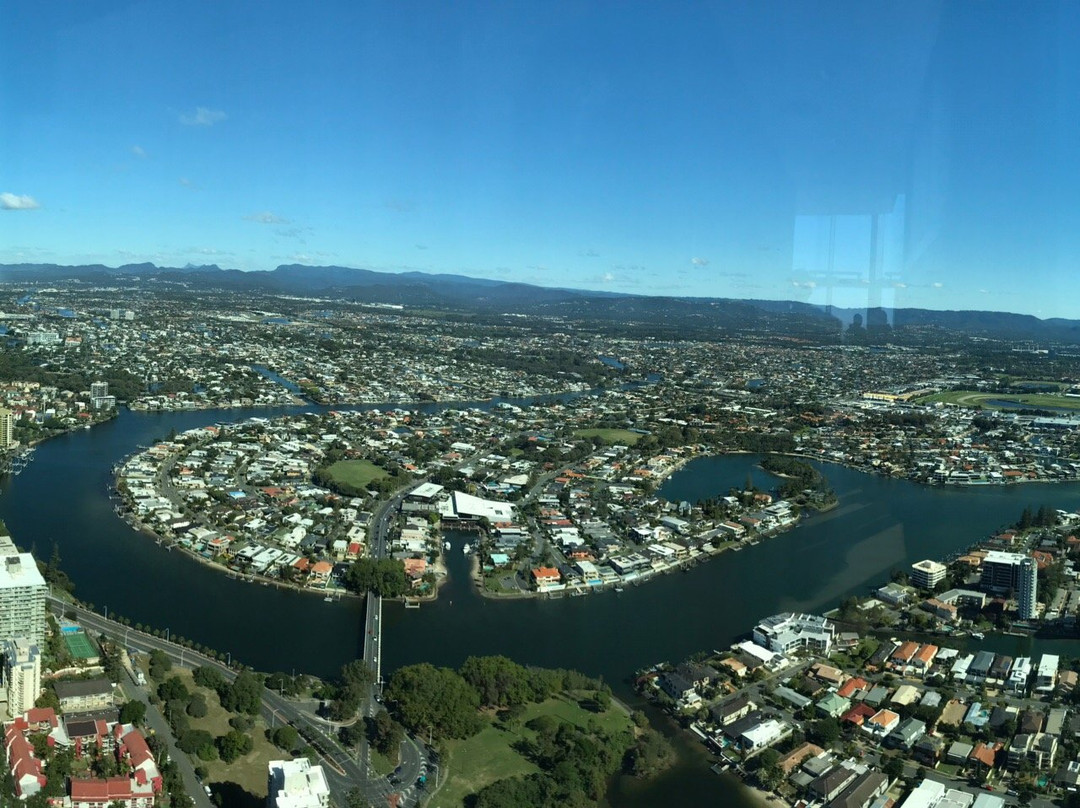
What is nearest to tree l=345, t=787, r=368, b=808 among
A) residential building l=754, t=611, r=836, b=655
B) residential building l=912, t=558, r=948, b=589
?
residential building l=754, t=611, r=836, b=655

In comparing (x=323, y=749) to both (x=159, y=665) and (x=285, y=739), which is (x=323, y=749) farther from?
(x=159, y=665)

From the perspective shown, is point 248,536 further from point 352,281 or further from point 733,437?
point 352,281

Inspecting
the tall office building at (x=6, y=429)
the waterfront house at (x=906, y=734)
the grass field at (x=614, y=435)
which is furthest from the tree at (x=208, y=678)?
the grass field at (x=614, y=435)

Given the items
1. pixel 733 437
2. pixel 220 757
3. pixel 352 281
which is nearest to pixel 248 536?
pixel 220 757

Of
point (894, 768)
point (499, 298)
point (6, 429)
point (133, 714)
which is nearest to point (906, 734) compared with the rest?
point (894, 768)

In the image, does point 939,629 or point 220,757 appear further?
point 939,629

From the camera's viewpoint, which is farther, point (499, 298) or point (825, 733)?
point (499, 298)

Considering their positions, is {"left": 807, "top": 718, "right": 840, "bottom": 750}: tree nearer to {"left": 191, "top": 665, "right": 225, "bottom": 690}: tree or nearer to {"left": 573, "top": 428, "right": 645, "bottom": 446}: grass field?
{"left": 191, "top": 665, "right": 225, "bottom": 690}: tree

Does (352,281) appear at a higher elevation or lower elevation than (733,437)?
higher
